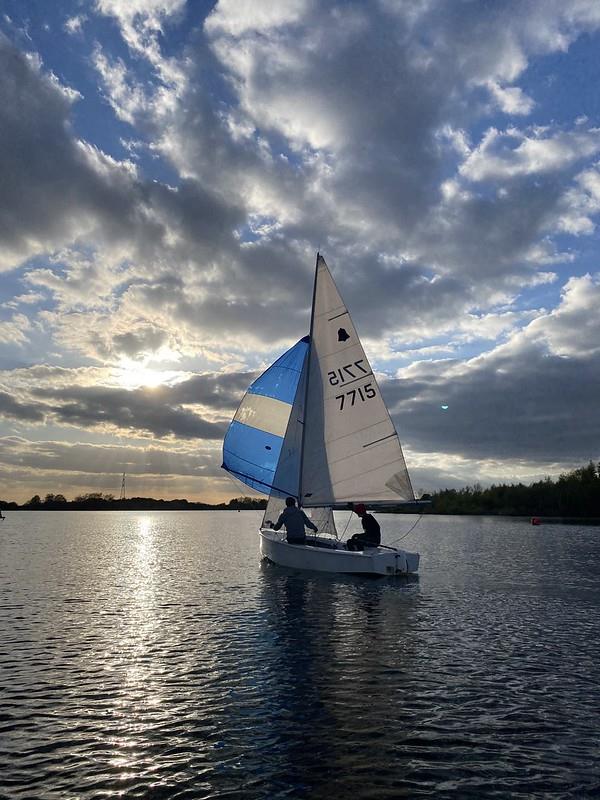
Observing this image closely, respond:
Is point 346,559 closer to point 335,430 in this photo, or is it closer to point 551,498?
point 335,430

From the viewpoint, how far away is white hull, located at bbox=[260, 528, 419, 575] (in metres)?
27.6

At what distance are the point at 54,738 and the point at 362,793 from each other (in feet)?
17.7

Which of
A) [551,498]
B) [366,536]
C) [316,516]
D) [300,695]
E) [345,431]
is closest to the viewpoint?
[300,695]

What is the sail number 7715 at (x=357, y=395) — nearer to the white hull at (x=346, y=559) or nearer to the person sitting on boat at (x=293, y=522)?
the person sitting on boat at (x=293, y=522)

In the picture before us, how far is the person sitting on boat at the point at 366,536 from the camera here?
95.8 ft

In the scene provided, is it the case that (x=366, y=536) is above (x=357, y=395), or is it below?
below

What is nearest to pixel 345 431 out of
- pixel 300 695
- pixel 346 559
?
pixel 346 559

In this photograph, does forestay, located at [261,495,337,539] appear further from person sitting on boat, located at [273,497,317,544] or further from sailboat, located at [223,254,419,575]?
person sitting on boat, located at [273,497,317,544]

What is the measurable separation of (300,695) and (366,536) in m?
18.2

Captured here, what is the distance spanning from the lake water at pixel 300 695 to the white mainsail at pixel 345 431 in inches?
237

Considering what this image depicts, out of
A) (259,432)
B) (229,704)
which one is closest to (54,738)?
(229,704)

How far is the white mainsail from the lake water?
6.03 m

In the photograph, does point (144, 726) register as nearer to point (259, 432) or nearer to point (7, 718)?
point (7, 718)

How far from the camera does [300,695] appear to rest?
477 inches
